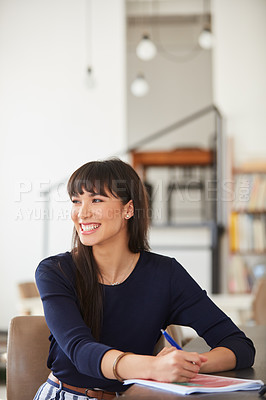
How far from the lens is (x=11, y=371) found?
1617 mm

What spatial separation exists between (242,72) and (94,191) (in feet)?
17.0

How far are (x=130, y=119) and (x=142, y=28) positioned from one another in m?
1.29

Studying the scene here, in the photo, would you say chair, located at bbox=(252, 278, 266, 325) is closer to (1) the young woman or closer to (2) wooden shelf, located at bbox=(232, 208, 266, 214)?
(2) wooden shelf, located at bbox=(232, 208, 266, 214)

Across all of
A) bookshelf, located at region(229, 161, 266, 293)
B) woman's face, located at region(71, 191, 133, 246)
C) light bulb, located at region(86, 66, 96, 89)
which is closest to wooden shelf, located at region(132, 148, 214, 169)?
light bulb, located at region(86, 66, 96, 89)

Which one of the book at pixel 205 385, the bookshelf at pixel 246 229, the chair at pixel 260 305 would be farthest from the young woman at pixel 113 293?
the bookshelf at pixel 246 229

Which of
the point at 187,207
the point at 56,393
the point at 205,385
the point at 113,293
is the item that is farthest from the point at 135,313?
the point at 187,207

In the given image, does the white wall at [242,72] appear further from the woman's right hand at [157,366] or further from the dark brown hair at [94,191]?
the woman's right hand at [157,366]

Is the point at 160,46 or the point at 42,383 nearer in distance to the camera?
the point at 42,383

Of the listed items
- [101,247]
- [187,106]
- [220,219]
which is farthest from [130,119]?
[101,247]

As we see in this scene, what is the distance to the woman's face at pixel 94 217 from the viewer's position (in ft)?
5.15

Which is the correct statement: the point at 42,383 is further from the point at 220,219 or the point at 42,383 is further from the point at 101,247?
the point at 220,219

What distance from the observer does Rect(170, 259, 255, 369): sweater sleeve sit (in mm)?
1509

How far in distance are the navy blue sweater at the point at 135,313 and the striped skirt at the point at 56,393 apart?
0.08 ft

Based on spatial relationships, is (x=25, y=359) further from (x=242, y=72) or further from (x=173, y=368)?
(x=242, y=72)
